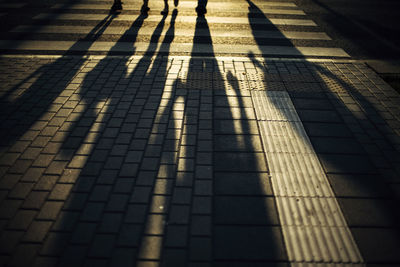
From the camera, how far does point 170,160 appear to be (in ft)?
12.5

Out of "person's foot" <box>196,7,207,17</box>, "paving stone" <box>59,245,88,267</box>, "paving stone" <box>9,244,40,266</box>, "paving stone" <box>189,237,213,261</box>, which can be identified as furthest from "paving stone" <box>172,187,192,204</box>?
"person's foot" <box>196,7,207,17</box>

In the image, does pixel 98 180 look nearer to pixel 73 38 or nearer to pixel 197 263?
pixel 197 263

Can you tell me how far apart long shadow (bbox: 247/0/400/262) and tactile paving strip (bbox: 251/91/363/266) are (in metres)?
0.14

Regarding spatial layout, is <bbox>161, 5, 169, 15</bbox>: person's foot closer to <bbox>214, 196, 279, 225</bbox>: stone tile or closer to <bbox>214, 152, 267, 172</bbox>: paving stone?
<bbox>214, 152, 267, 172</bbox>: paving stone

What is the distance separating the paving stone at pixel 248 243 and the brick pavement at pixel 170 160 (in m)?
0.01

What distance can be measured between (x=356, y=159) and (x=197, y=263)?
2.94m

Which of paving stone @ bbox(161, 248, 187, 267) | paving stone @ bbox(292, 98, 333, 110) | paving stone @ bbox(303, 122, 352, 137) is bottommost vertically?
paving stone @ bbox(161, 248, 187, 267)

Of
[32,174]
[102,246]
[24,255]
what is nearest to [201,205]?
[102,246]

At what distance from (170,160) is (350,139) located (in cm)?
305

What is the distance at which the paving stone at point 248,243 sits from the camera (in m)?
2.72

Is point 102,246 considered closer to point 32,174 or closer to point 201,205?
point 201,205

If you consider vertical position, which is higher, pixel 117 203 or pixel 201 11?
pixel 201 11

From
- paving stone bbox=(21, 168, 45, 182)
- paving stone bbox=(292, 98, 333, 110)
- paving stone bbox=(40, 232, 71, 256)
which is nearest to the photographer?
paving stone bbox=(40, 232, 71, 256)

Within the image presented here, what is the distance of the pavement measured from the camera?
2818mm
